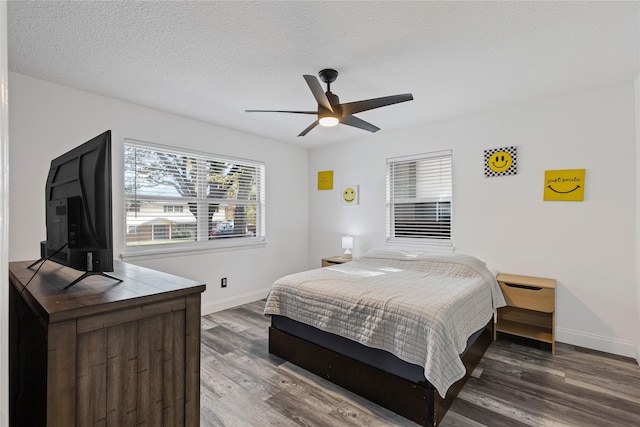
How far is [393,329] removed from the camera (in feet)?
6.63

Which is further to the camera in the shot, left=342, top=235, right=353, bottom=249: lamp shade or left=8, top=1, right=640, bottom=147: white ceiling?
left=342, top=235, right=353, bottom=249: lamp shade

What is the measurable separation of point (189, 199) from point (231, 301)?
1.47m

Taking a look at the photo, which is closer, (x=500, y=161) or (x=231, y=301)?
(x=500, y=161)

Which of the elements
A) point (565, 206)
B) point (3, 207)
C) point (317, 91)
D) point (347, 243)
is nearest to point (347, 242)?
point (347, 243)

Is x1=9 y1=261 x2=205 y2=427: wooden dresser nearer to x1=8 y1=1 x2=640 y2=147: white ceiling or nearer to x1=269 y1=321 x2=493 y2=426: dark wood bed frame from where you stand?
x1=269 y1=321 x2=493 y2=426: dark wood bed frame

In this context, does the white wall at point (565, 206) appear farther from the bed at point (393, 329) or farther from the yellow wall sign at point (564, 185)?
the bed at point (393, 329)

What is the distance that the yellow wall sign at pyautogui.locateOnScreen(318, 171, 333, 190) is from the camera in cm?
501

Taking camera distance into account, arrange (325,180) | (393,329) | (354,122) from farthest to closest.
Answer: 1. (325,180)
2. (354,122)
3. (393,329)

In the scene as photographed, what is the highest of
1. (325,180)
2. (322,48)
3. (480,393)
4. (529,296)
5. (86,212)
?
(322,48)

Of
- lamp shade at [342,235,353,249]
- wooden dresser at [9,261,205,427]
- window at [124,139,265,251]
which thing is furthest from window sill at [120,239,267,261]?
wooden dresser at [9,261,205,427]

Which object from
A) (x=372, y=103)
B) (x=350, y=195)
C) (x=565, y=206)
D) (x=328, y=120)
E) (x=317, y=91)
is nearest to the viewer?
(x=317, y=91)

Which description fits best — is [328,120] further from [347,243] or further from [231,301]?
[231,301]

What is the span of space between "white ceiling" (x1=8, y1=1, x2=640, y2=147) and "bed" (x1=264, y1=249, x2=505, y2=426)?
69.9 inches

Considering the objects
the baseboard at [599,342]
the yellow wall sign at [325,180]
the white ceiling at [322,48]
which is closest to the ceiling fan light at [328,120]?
the white ceiling at [322,48]
